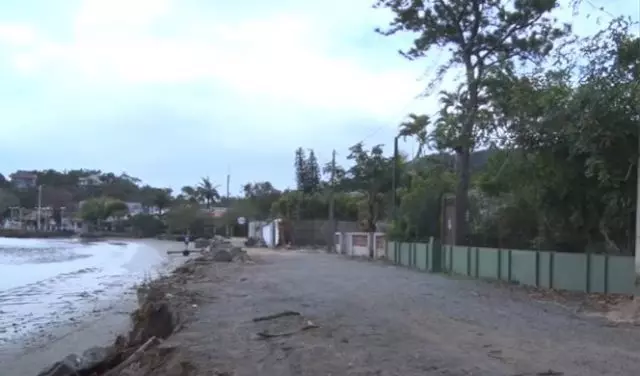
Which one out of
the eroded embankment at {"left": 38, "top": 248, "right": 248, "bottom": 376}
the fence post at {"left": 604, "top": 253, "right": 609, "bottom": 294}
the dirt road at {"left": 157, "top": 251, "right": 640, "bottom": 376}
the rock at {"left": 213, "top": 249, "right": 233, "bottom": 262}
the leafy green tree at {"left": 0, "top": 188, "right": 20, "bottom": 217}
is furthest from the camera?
the leafy green tree at {"left": 0, "top": 188, "right": 20, "bottom": 217}

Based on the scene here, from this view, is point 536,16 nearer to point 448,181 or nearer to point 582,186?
point 448,181

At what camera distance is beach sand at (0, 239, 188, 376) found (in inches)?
617

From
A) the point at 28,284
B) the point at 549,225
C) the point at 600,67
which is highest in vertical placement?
the point at 600,67

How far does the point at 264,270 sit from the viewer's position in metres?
33.0

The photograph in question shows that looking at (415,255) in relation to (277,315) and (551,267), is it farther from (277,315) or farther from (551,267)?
(277,315)

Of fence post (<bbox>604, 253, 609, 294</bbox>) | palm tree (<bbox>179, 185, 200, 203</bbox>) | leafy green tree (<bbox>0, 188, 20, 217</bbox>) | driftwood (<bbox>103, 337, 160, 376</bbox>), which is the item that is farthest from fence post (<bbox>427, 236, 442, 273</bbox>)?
leafy green tree (<bbox>0, 188, 20, 217</bbox>)

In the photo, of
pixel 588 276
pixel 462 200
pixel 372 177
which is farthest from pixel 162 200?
pixel 588 276

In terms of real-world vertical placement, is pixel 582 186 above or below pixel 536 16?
below

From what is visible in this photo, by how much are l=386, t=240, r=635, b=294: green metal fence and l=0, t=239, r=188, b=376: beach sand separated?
40.1 feet

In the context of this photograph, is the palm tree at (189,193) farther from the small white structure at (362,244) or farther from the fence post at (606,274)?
the fence post at (606,274)

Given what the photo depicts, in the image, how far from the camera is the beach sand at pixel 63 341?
15.7 m

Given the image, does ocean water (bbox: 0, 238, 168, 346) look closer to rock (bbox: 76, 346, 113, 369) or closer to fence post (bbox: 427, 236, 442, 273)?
rock (bbox: 76, 346, 113, 369)

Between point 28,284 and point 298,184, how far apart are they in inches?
1957

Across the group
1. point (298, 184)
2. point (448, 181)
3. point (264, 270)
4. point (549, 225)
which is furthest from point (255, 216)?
point (549, 225)
